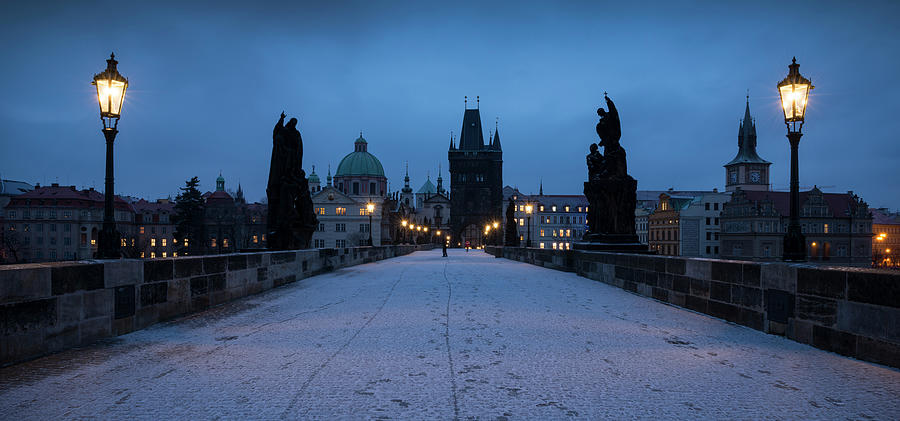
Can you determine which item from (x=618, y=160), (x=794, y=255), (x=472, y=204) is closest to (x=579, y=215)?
(x=472, y=204)

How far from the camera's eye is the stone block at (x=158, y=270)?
6.98 metres

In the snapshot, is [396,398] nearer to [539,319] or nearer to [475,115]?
[539,319]

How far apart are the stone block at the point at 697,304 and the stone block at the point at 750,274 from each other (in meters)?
1.13

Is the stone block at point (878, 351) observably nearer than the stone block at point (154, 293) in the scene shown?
Yes

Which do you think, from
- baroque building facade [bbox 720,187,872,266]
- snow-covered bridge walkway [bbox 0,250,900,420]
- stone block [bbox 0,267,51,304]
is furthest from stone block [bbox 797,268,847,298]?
baroque building facade [bbox 720,187,872,266]

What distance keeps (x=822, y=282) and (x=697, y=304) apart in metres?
2.83

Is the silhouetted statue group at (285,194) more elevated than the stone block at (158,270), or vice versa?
the silhouetted statue group at (285,194)

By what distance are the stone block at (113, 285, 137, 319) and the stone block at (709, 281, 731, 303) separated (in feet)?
26.1

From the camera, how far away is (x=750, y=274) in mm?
6875

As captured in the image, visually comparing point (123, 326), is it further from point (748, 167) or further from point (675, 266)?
point (748, 167)

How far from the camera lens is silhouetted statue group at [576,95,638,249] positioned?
16.3 m

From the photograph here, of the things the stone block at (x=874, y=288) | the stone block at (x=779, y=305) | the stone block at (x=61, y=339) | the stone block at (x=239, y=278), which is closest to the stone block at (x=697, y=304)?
the stone block at (x=779, y=305)

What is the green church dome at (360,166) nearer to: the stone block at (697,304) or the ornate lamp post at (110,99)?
the ornate lamp post at (110,99)

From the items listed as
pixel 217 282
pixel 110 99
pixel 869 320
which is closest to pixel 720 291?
pixel 869 320
